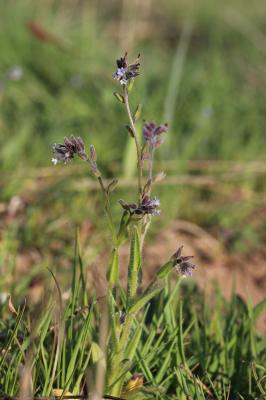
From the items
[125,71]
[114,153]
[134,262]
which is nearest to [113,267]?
[134,262]

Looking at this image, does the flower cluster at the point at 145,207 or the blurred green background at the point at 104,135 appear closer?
the flower cluster at the point at 145,207

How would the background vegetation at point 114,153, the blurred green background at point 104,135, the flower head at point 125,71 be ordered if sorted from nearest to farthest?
the flower head at point 125,71
the background vegetation at point 114,153
the blurred green background at point 104,135

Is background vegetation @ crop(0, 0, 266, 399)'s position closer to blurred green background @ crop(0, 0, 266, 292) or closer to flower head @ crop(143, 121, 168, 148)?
blurred green background @ crop(0, 0, 266, 292)

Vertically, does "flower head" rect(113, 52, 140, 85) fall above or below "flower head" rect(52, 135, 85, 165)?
→ above

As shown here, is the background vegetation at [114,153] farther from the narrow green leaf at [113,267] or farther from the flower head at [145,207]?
the flower head at [145,207]

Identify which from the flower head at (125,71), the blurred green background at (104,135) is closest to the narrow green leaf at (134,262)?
the flower head at (125,71)

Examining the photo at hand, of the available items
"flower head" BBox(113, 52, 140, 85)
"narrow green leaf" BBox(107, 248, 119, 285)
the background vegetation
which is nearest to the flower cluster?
"narrow green leaf" BBox(107, 248, 119, 285)

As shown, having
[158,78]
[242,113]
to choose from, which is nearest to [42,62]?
[158,78]
